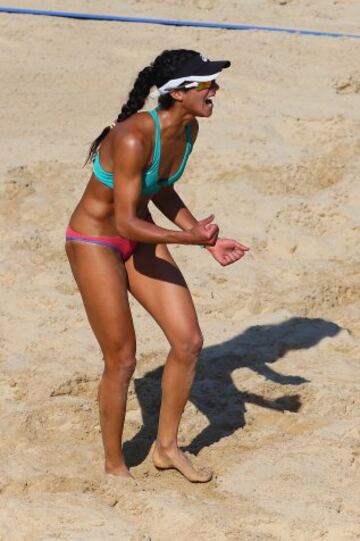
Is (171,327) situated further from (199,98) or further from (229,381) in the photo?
(229,381)

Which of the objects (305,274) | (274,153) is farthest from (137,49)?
(305,274)

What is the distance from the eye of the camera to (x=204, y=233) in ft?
15.5

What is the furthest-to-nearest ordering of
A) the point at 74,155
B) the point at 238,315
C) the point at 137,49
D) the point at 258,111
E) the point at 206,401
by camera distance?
the point at 137,49
the point at 258,111
the point at 74,155
the point at 238,315
the point at 206,401

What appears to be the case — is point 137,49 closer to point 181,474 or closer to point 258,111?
point 258,111

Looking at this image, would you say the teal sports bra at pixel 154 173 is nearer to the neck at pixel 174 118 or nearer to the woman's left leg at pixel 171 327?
the neck at pixel 174 118

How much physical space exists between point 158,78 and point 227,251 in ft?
2.47

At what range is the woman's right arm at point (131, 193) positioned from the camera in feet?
15.8

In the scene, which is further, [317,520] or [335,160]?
[335,160]

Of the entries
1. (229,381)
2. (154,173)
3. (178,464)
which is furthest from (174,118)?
(229,381)

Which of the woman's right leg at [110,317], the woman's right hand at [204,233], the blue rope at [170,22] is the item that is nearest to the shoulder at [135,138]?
the woman's right hand at [204,233]

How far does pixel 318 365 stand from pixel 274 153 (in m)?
2.68

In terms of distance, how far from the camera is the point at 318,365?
6.49m

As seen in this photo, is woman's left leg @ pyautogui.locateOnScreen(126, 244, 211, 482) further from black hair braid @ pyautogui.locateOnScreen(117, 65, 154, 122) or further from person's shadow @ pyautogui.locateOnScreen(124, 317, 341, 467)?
black hair braid @ pyautogui.locateOnScreen(117, 65, 154, 122)

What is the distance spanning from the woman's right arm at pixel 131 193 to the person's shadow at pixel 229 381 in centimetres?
122
